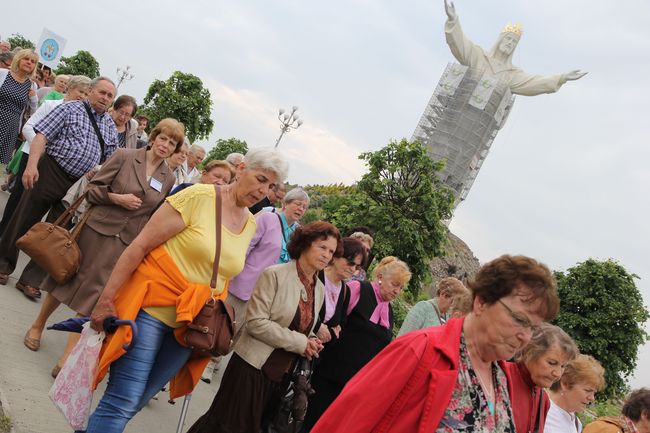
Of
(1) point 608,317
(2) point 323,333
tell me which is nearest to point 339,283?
(2) point 323,333

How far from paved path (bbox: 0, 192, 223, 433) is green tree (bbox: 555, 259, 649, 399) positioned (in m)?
18.3

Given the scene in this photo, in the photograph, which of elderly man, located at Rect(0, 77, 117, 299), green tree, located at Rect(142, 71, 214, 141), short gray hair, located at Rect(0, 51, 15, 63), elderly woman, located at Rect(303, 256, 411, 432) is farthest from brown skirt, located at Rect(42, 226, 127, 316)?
green tree, located at Rect(142, 71, 214, 141)

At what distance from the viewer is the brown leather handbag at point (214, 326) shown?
3115 millimetres

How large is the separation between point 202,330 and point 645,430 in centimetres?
335

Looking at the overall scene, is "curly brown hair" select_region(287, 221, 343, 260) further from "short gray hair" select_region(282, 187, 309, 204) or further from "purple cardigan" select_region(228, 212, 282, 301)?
"short gray hair" select_region(282, 187, 309, 204)

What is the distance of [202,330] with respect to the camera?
3105 millimetres

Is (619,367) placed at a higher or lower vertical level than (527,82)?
lower

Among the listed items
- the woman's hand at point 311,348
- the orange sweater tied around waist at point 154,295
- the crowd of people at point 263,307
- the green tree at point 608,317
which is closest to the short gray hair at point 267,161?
the crowd of people at point 263,307

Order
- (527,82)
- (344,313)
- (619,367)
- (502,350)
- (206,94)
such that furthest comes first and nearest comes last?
1. (527,82)
2. (206,94)
3. (619,367)
4. (344,313)
5. (502,350)

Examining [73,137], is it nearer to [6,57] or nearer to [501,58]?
[6,57]

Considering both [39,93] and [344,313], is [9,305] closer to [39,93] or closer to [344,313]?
[344,313]

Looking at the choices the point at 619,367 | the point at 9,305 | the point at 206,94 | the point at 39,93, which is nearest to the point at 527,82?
the point at 206,94

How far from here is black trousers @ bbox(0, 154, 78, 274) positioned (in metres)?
5.38

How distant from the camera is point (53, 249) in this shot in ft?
14.1
